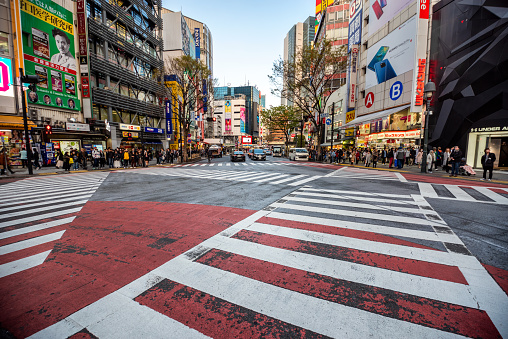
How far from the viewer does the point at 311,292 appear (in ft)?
8.00

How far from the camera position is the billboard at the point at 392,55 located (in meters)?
20.9

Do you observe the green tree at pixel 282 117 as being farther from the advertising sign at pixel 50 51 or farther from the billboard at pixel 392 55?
the advertising sign at pixel 50 51

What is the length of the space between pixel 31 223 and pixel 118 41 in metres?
32.4

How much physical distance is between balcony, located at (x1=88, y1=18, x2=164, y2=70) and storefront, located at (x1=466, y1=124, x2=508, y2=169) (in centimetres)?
3752

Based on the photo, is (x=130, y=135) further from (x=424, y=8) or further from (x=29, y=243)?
(x=424, y=8)

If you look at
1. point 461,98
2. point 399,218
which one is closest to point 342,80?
point 461,98

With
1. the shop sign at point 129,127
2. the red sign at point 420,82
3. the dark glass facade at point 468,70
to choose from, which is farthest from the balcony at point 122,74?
the dark glass facade at point 468,70

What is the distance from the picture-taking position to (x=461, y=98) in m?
17.0

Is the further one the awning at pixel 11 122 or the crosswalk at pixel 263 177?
the awning at pixel 11 122

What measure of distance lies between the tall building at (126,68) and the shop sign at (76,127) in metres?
1.48

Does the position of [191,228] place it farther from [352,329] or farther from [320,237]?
[352,329]

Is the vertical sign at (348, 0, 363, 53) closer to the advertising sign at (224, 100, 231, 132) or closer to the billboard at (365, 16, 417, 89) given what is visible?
the billboard at (365, 16, 417, 89)

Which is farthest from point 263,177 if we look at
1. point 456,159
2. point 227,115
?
point 227,115

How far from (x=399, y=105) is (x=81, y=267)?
27.5 metres
